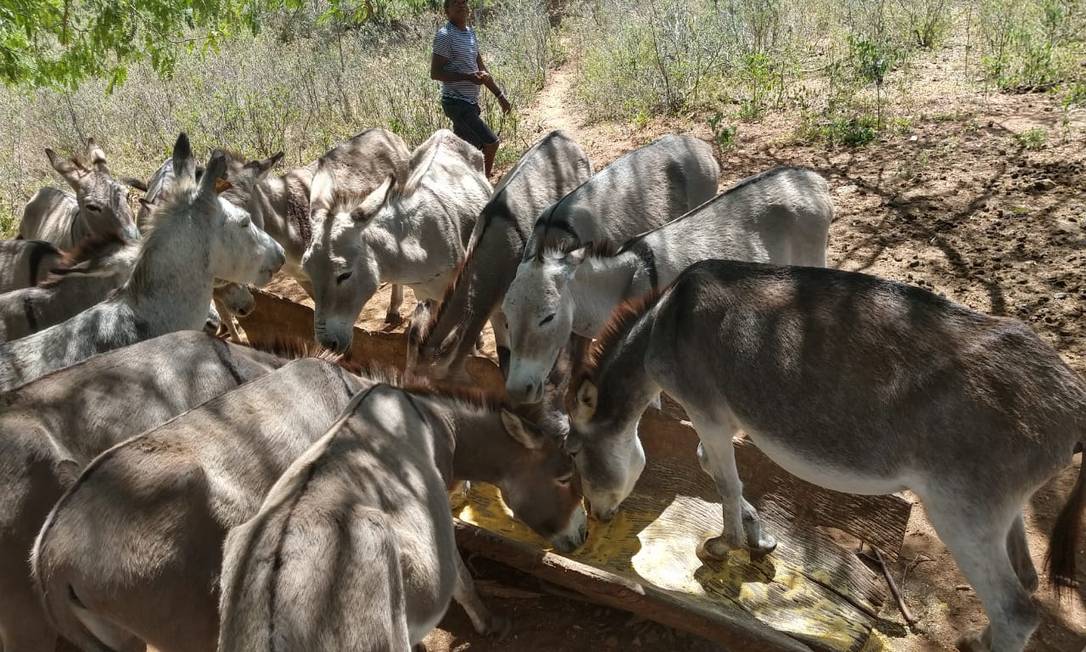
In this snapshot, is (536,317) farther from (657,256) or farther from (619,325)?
(657,256)

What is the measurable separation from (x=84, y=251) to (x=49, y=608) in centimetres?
318

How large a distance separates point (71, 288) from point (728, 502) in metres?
4.63

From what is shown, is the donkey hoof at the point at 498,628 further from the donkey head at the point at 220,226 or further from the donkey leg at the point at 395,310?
the donkey leg at the point at 395,310

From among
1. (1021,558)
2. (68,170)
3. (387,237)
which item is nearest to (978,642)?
(1021,558)

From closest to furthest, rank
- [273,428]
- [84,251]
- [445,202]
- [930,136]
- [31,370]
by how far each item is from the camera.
A: [273,428] → [31,370] → [84,251] → [445,202] → [930,136]

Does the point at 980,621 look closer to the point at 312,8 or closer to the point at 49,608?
the point at 49,608

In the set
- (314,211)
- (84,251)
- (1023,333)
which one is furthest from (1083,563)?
(84,251)

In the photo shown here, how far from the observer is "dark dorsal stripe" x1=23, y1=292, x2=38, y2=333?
17.1ft

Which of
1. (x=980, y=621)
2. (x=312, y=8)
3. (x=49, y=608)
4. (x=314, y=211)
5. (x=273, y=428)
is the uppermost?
(x=312, y=8)

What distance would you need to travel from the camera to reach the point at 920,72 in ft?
33.6

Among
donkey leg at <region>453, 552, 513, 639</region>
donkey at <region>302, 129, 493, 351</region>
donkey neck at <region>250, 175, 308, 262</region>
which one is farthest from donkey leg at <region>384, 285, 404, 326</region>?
donkey leg at <region>453, 552, 513, 639</region>

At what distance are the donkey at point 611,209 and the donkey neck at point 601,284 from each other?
0.23m

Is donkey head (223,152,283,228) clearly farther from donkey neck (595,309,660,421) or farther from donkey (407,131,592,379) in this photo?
donkey neck (595,309,660,421)

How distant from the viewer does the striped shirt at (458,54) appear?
26.3 ft
